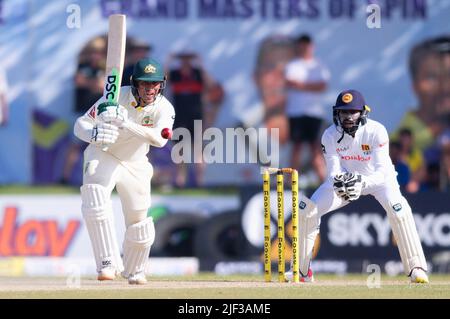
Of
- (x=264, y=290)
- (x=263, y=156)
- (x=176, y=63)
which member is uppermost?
(x=176, y=63)

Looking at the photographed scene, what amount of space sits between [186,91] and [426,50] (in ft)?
9.24

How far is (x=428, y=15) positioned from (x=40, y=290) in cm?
847

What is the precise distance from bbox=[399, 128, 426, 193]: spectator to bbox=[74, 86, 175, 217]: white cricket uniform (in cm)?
631

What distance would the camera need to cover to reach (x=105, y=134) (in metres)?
11.0

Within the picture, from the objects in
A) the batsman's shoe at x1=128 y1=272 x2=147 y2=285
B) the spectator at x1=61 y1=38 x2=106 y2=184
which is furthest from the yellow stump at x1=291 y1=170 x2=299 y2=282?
the spectator at x1=61 y1=38 x2=106 y2=184

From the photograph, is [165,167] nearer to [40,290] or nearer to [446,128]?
[446,128]

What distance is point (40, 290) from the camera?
10.8m

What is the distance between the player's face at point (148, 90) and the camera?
37.0 feet

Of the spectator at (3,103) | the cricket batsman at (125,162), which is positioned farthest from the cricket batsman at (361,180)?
the spectator at (3,103)

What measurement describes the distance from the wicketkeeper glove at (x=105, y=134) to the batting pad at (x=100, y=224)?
345mm

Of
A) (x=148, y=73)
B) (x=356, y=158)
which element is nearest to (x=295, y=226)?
(x=356, y=158)

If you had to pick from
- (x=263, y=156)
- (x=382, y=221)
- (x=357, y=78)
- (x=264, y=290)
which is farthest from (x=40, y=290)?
(x=357, y=78)

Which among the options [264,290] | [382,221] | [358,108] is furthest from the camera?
[382,221]

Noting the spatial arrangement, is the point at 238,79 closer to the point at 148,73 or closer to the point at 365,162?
the point at 365,162
